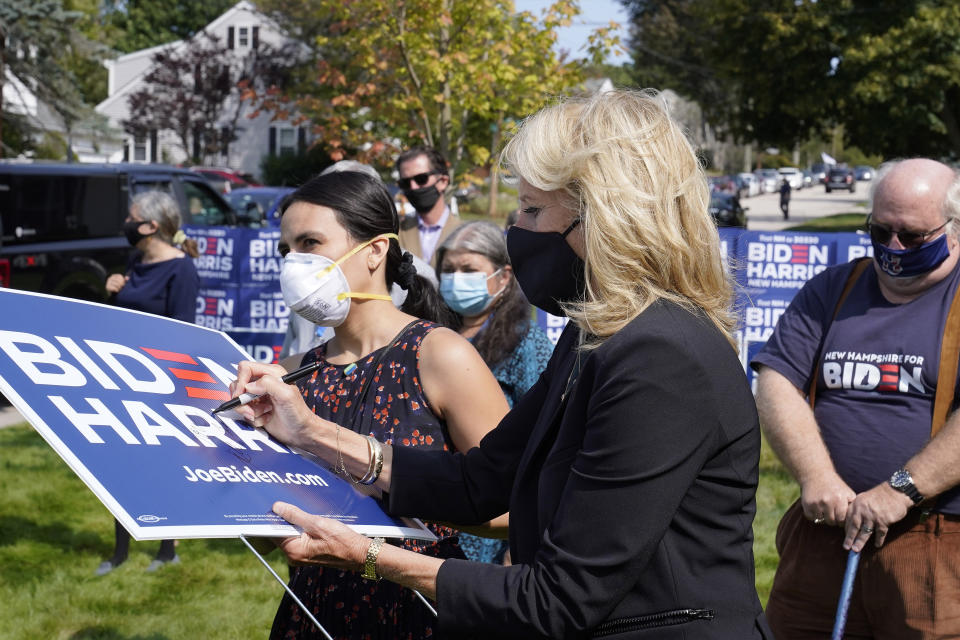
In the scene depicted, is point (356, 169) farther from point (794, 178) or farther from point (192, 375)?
point (794, 178)

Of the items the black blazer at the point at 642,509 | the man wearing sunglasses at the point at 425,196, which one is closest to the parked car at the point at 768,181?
the man wearing sunglasses at the point at 425,196

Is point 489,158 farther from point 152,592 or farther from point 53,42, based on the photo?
point 53,42

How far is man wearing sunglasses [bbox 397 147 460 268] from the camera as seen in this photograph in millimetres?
6730

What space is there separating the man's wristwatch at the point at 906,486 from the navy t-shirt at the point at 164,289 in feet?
14.4

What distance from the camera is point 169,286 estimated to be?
20.9ft

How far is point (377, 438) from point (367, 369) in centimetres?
22

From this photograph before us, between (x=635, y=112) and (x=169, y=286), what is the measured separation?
501 centimetres

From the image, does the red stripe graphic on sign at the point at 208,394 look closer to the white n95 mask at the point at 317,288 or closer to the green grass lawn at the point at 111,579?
the white n95 mask at the point at 317,288

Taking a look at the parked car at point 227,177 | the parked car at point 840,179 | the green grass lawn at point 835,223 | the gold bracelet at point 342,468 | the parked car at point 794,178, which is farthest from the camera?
the parked car at point 794,178

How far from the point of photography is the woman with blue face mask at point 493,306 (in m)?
4.30

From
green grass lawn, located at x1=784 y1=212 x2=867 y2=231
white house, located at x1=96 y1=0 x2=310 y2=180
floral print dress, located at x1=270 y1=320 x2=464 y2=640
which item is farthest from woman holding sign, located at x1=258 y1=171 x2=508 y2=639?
white house, located at x1=96 y1=0 x2=310 y2=180

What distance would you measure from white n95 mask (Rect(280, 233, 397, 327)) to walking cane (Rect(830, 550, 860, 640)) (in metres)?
1.68

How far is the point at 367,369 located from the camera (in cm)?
270

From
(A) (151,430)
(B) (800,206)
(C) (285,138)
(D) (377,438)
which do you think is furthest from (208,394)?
(B) (800,206)
